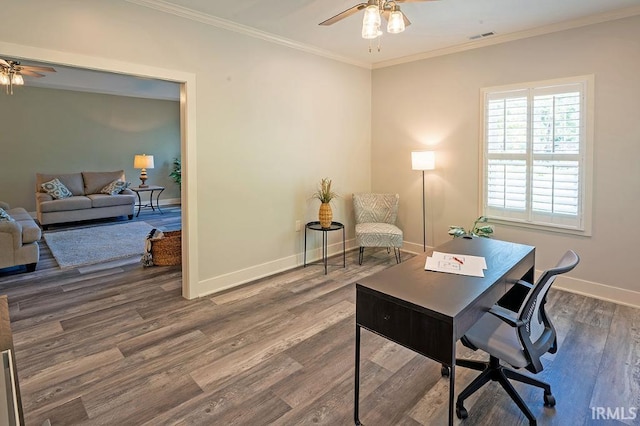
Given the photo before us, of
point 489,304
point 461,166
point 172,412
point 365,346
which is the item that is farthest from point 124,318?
point 461,166

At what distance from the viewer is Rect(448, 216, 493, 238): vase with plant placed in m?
4.12

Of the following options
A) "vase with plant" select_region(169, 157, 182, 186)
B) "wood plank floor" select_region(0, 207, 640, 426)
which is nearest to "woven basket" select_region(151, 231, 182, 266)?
"wood plank floor" select_region(0, 207, 640, 426)

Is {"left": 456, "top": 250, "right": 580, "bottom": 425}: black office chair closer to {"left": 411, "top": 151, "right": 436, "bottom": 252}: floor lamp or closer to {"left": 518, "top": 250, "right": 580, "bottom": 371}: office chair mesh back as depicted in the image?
{"left": 518, "top": 250, "right": 580, "bottom": 371}: office chair mesh back

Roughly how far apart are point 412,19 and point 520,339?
3.04 metres

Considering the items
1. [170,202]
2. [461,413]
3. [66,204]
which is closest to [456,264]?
[461,413]

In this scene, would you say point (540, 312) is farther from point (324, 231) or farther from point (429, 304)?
point (324, 231)

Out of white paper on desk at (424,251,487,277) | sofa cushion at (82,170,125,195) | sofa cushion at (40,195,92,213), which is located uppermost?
sofa cushion at (82,170,125,195)

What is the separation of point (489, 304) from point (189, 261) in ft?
9.21

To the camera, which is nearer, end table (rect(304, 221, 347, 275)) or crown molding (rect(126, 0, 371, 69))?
crown molding (rect(126, 0, 371, 69))

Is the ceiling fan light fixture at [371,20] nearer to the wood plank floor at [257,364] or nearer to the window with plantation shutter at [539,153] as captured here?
the wood plank floor at [257,364]

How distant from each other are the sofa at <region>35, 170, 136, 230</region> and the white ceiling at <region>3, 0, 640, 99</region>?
5112 millimetres

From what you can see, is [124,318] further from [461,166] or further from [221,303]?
[461,166]

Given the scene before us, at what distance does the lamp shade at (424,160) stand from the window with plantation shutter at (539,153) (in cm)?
60

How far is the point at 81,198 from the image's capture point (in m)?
7.23
